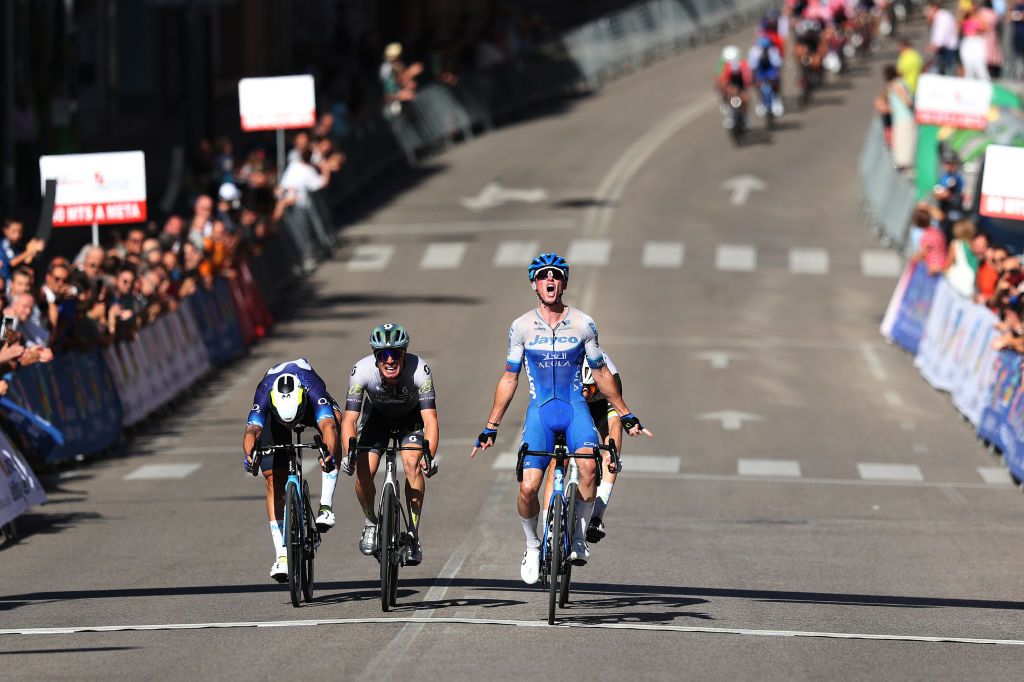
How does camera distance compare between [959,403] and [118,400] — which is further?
[959,403]

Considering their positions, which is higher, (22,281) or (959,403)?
(22,281)

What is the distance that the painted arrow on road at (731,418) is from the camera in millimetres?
26750

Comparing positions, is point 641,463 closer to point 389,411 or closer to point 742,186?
point 389,411

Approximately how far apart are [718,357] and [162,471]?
35.9 ft

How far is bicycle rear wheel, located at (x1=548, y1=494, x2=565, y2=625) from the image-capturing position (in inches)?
534

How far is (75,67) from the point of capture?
4216cm

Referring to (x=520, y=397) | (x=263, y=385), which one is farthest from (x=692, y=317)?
(x=263, y=385)

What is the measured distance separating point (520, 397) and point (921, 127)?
16488mm

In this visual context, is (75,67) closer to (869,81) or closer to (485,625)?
Answer: (869,81)

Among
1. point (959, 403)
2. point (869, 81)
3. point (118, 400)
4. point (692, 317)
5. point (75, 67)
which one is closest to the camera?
point (118, 400)

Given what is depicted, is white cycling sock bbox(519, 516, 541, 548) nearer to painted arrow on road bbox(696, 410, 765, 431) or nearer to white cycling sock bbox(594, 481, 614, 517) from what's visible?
white cycling sock bbox(594, 481, 614, 517)

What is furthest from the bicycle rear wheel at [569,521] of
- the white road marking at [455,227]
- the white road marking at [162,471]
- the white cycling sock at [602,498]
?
the white road marking at [455,227]

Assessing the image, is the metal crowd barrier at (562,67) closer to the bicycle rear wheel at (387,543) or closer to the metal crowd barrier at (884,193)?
the metal crowd barrier at (884,193)

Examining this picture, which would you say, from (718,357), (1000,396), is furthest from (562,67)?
(1000,396)
